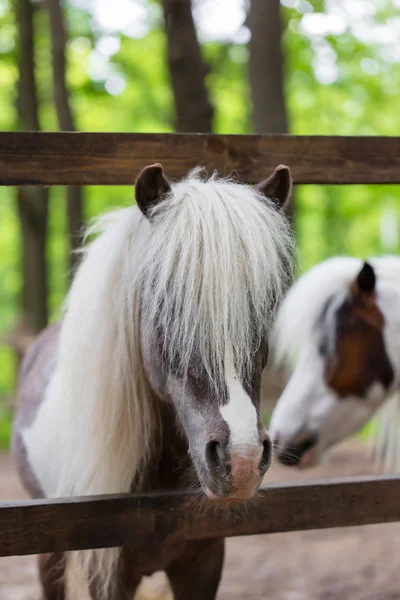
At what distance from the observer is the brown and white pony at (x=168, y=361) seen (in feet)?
6.42

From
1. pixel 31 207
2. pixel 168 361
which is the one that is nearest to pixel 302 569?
pixel 168 361

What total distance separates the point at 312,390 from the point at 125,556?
1.72 metres

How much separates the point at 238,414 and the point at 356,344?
2.19 m

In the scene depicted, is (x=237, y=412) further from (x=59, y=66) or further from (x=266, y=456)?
(x=59, y=66)

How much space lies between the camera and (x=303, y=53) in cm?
1160

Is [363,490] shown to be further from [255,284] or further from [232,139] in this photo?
[232,139]

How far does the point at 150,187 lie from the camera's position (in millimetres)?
2176

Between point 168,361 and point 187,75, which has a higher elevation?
point 187,75

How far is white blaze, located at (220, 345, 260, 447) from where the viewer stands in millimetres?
1833

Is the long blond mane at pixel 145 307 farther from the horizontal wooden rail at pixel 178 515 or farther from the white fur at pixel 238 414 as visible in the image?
the horizontal wooden rail at pixel 178 515

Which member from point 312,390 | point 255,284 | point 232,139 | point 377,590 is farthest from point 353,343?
point 255,284

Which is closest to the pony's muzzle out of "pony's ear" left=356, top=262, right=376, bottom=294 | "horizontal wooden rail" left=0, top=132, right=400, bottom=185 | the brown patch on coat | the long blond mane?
the long blond mane

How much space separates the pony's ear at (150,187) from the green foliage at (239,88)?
22.1 ft

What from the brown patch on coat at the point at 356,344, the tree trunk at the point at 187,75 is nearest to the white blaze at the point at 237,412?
the brown patch on coat at the point at 356,344
